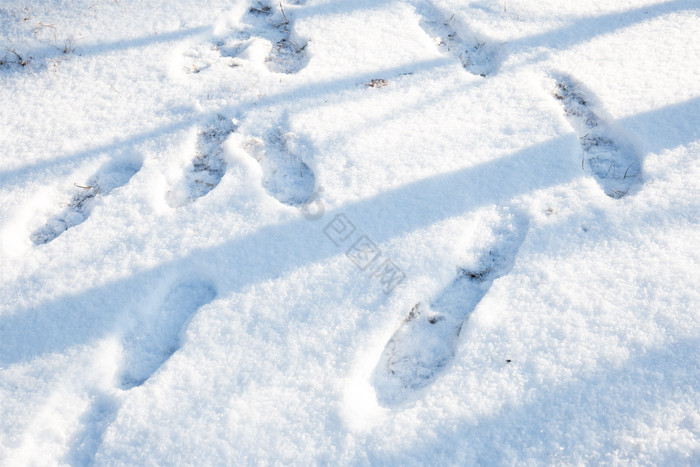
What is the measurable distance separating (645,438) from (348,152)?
63.7 inches

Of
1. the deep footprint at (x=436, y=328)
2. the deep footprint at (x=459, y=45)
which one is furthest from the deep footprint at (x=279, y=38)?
the deep footprint at (x=436, y=328)

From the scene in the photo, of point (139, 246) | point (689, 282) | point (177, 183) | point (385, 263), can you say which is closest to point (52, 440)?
point (139, 246)

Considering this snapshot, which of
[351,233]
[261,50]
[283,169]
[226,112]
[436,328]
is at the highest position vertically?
[261,50]

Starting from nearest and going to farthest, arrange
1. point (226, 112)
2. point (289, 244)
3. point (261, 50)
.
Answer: point (289, 244) < point (226, 112) < point (261, 50)

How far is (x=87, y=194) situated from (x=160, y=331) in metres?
0.84

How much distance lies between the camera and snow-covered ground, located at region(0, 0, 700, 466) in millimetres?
1550

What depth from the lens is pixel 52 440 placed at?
61.3 inches

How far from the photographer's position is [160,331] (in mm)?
1800

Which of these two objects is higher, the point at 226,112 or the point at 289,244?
the point at 226,112

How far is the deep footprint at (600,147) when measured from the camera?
2107mm

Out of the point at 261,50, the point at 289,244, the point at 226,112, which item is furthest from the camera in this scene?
the point at 261,50

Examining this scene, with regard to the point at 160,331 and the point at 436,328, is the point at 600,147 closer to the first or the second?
the point at 436,328

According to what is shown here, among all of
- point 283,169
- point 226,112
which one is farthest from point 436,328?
point 226,112

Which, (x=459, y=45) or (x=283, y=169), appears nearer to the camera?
(x=283, y=169)
